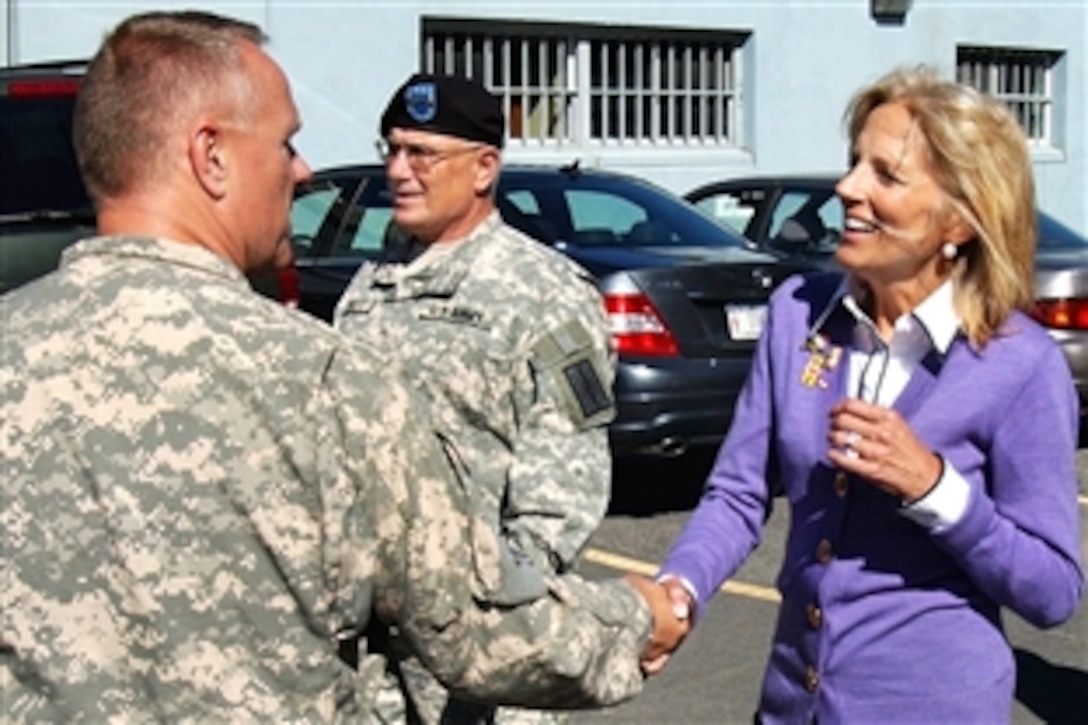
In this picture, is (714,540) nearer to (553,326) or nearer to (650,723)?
(553,326)

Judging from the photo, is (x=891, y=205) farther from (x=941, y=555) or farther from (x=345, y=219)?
(x=345, y=219)

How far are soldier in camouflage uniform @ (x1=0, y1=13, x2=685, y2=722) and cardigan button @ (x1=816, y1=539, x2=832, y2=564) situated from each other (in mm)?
1006

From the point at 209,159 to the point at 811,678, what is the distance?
4.53 feet

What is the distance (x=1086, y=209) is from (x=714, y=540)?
18.2 metres

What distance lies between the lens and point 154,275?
202 cm

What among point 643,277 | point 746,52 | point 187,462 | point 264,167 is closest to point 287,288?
point 643,277

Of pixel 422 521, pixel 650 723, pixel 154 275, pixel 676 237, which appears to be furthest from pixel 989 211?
pixel 676 237

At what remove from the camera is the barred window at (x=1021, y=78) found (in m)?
19.2

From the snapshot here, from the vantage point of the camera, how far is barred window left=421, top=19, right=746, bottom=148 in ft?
51.3

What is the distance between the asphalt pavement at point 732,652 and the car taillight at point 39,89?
8.92 ft

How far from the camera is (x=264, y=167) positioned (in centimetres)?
212

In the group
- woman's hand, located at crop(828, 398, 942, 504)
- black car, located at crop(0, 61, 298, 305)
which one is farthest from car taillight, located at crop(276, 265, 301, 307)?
woman's hand, located at crop(828, 398, 942, 504)

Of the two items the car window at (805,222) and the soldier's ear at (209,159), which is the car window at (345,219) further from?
the soldier's ear at (209,159)

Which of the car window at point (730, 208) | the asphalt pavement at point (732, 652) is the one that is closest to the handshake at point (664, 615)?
the asphalt pavement at point (732, 652)
